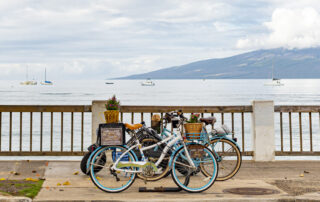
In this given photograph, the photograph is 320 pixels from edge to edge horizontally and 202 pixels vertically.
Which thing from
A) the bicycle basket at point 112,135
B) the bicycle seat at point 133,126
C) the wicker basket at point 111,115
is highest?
the wicker basket at point 111,115

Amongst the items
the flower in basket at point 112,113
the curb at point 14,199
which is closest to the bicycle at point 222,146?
the flower in basket at point 112,113

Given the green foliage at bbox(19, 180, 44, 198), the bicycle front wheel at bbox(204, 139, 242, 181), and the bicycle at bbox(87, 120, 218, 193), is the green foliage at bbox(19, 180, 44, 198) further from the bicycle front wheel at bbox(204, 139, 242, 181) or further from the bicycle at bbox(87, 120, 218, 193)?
the bicycle front wheel at bbox(204, 139, 242, 181)

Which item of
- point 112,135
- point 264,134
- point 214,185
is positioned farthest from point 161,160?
point 264,134

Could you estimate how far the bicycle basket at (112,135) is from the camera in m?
6.62

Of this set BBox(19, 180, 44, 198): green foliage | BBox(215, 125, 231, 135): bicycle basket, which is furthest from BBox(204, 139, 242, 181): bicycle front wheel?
BBox(19, 180, 44, 198): green foliage

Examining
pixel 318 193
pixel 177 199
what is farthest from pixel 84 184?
pixel 318 193

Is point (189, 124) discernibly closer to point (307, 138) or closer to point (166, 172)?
point (166, 172)

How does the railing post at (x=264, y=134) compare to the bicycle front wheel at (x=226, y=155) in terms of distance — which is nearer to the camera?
the bicycle front wheel at (x=226, y=155)

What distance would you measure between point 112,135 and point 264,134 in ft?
13.1

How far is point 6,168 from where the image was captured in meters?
8.42

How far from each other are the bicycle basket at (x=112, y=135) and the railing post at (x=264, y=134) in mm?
3735

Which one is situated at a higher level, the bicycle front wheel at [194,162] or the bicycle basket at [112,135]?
the bicycle basket at [112,135]

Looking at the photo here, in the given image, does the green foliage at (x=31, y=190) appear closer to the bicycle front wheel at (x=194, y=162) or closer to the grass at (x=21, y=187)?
the grass at (x=21, y=187)

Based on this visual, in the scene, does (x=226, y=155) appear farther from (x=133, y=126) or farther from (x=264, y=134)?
(x=264, y=134)
